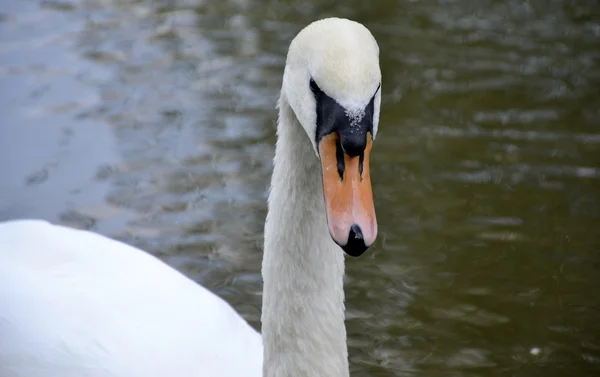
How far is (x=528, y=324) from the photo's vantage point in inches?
194

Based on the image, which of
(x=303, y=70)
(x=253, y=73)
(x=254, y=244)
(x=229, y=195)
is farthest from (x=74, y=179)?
(x=303, y=70)

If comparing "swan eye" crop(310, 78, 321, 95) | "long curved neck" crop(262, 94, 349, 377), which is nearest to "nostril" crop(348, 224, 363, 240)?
"swan eye" crop(310, 78, 321, 95)

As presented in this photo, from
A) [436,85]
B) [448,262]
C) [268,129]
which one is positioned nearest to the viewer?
[448,262]

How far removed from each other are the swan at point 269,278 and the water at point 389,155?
1086 millimetres

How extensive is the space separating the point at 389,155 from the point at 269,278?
342cm

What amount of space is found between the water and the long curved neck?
156cm

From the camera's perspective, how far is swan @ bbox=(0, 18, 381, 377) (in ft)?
8.10

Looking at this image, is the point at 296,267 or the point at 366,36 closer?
the point at 366,36

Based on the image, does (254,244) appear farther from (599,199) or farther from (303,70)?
(303,70)

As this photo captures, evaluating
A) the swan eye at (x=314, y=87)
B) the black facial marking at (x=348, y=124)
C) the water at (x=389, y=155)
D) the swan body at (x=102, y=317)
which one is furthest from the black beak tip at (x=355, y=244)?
the water at (x=389, y=155)

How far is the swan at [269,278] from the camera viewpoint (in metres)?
2.47

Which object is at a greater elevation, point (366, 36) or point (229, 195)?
point (366, 36)

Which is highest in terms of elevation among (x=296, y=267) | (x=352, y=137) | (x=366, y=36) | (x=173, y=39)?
(x=366, y=36)

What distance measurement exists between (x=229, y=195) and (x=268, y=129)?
912 mm
